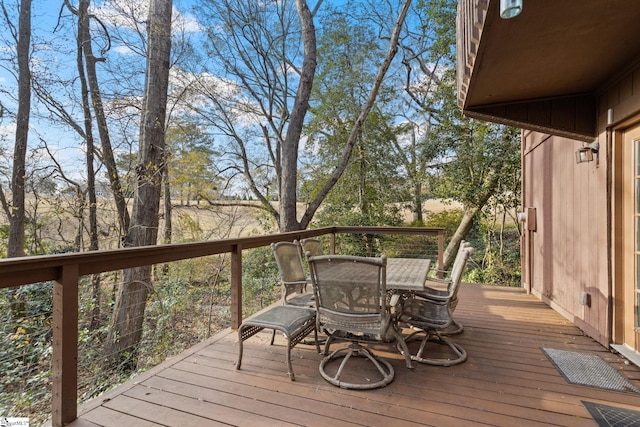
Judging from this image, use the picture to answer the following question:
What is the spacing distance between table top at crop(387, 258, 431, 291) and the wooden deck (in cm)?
63

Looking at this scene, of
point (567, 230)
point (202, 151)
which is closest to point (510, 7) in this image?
point (567, 230)

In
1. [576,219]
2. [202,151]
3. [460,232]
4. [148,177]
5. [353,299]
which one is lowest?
[353,299]

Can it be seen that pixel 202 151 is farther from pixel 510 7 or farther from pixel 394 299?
pixel 510 7

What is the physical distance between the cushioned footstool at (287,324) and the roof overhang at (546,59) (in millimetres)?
2302

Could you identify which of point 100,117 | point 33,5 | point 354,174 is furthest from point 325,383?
point 33,5

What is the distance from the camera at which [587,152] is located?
314 cm

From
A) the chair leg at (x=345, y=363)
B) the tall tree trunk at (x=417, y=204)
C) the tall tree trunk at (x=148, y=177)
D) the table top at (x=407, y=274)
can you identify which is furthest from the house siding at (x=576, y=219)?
the tall tree trunk at (x=148, y=177)

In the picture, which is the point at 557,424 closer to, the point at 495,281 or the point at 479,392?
the point at 479,392

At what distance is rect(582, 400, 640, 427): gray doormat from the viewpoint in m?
1.82

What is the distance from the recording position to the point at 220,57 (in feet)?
31.8

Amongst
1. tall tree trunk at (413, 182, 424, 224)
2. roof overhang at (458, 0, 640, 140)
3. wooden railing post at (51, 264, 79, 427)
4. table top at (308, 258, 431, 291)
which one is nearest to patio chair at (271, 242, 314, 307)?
table top at (308, 258, 431, 291)

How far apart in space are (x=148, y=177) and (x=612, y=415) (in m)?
5.48

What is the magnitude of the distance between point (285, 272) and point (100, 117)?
575 centimetres

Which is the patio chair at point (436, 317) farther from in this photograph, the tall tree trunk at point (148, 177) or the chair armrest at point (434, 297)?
the tall tree trunk at point (148, 177)
